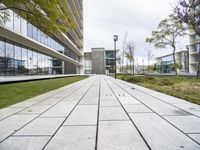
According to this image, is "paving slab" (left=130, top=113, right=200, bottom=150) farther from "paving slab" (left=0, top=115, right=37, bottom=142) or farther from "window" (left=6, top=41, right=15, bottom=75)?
"window" (left=6, top=41, right=15, bottom=75)

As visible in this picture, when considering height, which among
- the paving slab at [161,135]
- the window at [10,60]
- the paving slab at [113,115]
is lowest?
the paving slab at [161,135]

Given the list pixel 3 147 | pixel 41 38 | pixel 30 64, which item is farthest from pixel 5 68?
pixel 3 147

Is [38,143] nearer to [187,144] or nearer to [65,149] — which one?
[65,149]

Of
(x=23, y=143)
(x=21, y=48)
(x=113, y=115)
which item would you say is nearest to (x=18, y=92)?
(x=113, y=115)

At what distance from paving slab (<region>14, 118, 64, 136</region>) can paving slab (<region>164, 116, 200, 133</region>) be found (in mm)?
2623

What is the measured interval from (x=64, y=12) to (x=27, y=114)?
863cm

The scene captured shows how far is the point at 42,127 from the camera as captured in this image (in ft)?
14.7

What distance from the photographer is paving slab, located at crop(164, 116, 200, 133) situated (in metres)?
4.22

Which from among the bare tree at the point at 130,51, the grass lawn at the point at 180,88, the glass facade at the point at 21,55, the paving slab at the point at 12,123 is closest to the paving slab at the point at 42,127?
the paving slab at the point at 12,123

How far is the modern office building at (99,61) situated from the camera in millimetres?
104206

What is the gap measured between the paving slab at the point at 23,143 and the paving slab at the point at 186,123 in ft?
9.01

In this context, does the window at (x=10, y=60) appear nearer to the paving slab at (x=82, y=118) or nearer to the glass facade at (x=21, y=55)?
the glass facade at (x=21, y=55)

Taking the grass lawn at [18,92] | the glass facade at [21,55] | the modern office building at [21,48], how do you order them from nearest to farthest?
the grass lawn at [18,92], the modern office building at [21,48], the glass facade at [21,55]

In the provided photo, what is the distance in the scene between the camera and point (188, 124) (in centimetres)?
461
